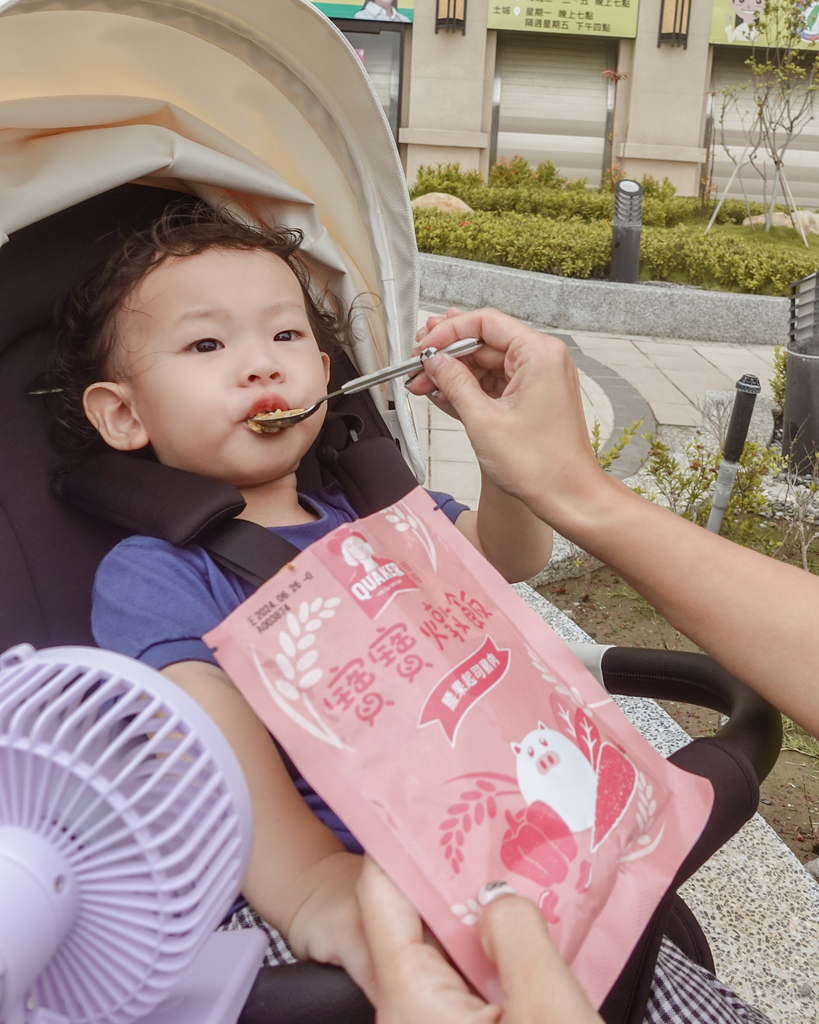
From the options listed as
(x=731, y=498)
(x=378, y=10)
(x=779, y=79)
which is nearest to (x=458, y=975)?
(x=731, y=498)

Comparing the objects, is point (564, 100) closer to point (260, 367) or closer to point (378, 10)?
point (378, 10)

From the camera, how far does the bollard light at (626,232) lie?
7.66 m

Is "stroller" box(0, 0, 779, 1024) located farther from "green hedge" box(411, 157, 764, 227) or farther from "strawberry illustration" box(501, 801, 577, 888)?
"green hedge" box(411, 157, 764, 227)

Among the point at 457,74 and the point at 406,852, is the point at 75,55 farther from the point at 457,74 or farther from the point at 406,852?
the point at 457,74

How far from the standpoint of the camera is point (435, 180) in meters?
11.1

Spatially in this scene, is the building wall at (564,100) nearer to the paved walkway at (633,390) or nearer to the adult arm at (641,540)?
the paved walkway at (633,390)

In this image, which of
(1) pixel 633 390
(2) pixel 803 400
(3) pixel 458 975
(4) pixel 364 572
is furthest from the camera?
(1) pixel 633 390

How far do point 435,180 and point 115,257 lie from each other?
1026 centimetres

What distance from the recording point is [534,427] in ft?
3.81

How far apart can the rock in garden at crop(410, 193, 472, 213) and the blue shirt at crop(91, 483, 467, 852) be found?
8.99m

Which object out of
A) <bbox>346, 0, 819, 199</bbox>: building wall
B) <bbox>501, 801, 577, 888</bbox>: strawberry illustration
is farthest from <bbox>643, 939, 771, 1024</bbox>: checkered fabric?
<bbox>346, 0, 819, 199</bbox>: building wall

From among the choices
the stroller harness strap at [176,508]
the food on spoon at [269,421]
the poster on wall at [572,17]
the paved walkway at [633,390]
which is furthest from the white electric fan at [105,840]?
the poster on wall at [572,17]

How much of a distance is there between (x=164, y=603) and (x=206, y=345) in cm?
Result: 43

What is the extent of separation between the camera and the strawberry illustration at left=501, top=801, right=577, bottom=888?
0.87 meters
